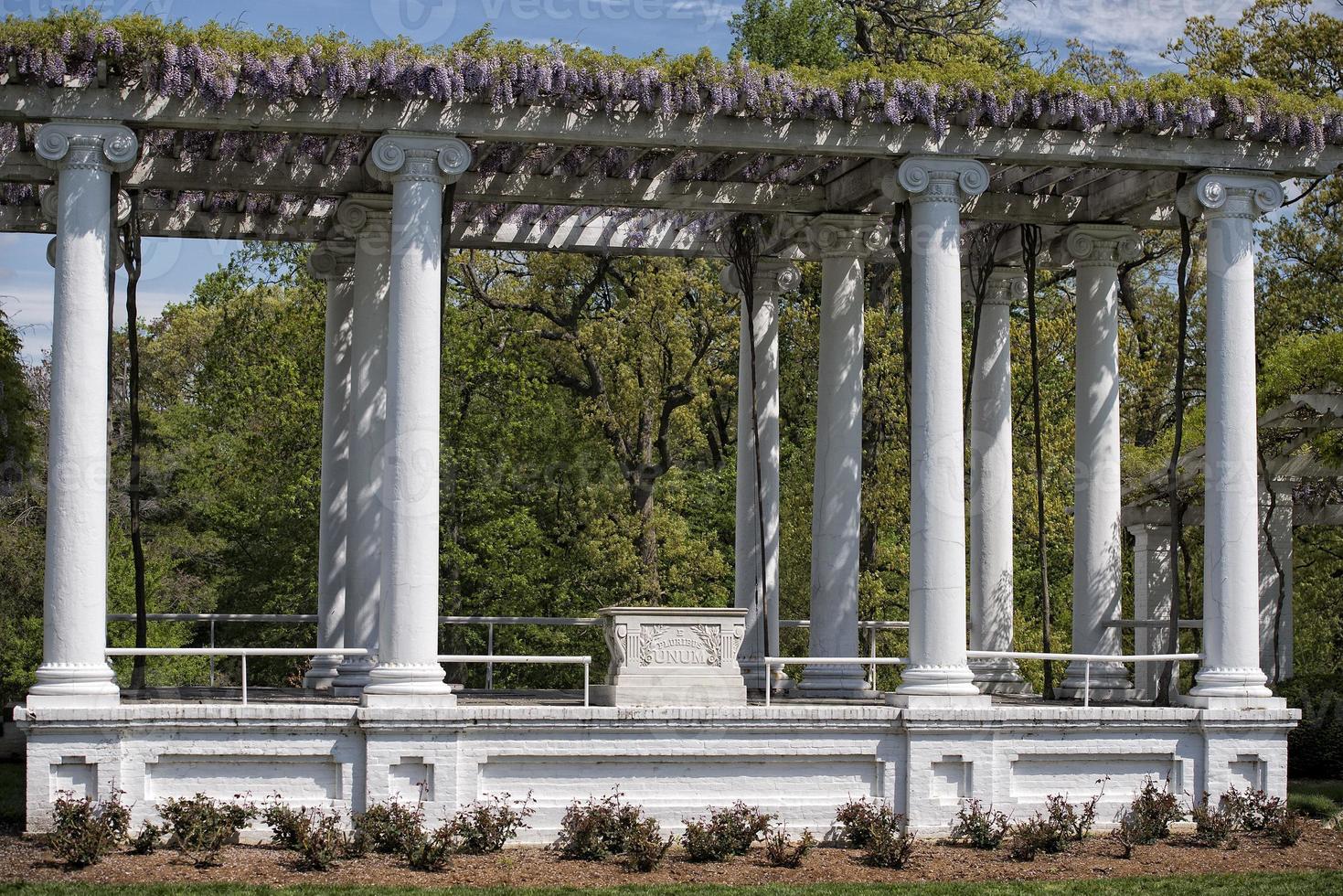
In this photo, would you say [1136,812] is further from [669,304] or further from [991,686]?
[669,304]

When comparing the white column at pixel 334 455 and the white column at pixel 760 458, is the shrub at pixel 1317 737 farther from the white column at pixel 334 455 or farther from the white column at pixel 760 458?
the white column at pixel 334 455

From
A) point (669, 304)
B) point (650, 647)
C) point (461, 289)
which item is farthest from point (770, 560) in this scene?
point (461, 289)

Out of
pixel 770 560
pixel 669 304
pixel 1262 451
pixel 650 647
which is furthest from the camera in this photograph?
pixel 669 304

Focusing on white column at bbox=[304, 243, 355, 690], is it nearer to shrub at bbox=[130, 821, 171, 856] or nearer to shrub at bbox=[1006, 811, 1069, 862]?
shrub at bbox=[130, 821, 171, 856]

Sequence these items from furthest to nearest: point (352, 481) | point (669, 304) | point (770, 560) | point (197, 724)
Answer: point (669, 304), point (770, 560), point (352, 481), point (197, 724)

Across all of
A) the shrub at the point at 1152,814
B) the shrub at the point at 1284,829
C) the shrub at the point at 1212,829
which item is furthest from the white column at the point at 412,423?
the shrub at the point at 1284,829

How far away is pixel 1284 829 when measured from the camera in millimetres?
24484

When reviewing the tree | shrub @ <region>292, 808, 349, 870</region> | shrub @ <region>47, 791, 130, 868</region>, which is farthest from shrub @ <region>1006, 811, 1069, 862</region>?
the tree

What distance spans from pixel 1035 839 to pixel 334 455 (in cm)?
1473

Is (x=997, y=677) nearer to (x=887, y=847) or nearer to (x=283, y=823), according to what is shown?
(x=887, y=847)

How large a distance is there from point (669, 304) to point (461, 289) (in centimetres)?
840

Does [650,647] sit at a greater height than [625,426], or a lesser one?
lesser

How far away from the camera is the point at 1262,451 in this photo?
3600 centimetres

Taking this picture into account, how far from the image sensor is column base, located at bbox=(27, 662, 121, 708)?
73.8 ft
